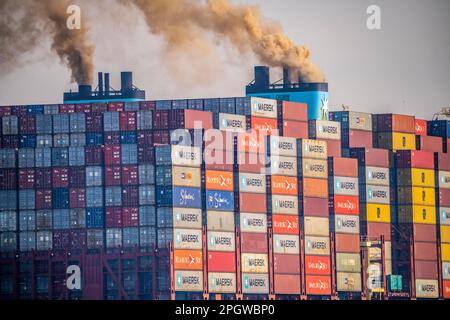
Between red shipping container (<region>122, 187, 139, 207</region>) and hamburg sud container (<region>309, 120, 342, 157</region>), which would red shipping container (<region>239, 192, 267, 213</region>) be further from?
hamburg sud container (<region>309, 120, 342, 157</region>)

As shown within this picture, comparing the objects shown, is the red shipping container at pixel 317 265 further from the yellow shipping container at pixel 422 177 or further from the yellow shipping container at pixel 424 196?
the yellow shipping container at pixel 422 177

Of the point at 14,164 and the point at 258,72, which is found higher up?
the point at 258,72

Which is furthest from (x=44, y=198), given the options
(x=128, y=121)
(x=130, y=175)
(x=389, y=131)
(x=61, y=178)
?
(x=389, y=131)

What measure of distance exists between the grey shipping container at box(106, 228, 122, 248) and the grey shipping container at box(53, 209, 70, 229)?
2.36m

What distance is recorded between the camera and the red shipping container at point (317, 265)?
8531 cm

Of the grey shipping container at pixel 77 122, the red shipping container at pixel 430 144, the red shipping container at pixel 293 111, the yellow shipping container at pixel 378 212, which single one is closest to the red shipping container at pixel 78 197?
the grey shipping container at pixel 77 122

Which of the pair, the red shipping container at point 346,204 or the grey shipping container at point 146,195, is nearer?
the grey shipping container at point 146,195

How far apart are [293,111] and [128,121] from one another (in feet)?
43.5

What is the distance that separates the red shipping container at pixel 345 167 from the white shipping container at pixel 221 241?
39.1 ft

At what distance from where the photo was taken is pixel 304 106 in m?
89.3
